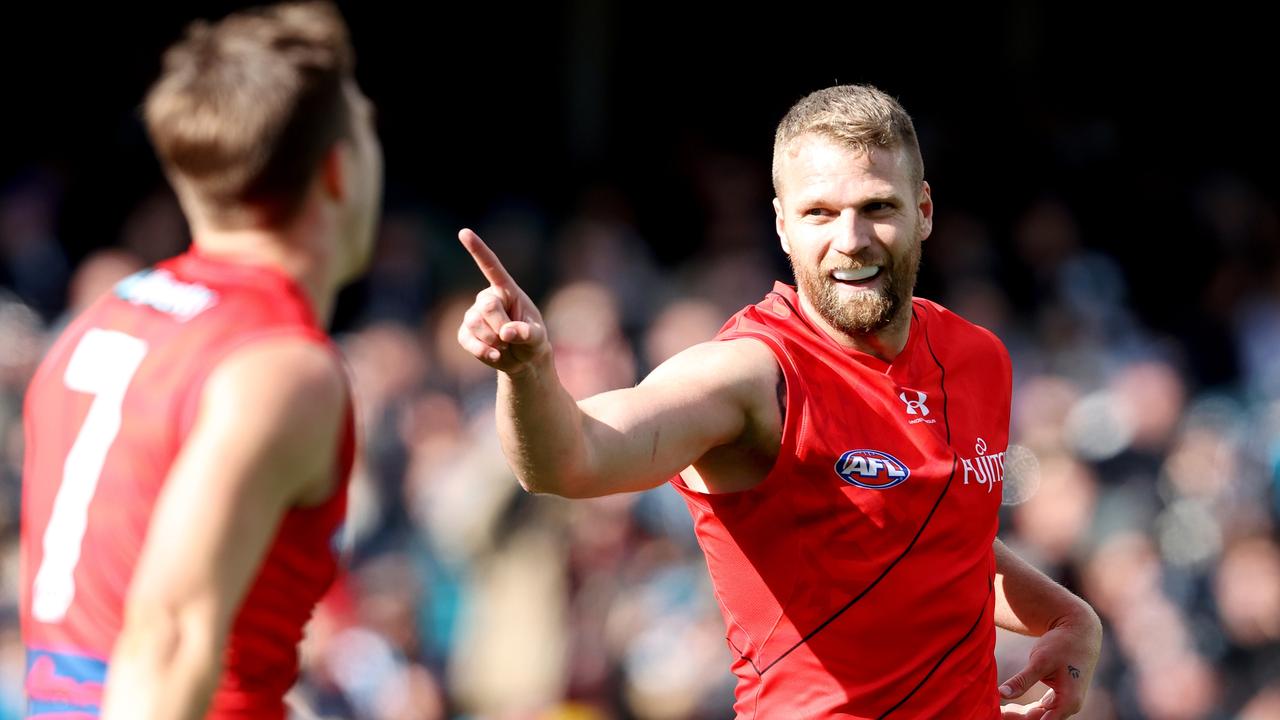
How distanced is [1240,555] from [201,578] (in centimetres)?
708

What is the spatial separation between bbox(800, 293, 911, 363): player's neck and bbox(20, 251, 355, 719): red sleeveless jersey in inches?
60.8

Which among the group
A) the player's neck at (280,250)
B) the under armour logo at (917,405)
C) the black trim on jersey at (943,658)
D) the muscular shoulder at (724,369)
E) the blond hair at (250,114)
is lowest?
the black trim on jersey at (943,658)

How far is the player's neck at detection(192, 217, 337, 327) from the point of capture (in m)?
2.87

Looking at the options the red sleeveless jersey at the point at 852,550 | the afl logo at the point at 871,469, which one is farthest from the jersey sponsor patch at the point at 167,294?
the afl logo at the point at 871,469

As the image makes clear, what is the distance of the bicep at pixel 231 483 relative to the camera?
248cm

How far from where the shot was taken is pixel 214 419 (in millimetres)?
2539

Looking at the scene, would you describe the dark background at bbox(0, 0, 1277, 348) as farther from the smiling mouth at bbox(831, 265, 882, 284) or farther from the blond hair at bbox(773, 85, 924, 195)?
the smiling mouth at bbox(831, 265, 882, 284)

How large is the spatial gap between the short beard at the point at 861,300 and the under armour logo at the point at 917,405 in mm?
184

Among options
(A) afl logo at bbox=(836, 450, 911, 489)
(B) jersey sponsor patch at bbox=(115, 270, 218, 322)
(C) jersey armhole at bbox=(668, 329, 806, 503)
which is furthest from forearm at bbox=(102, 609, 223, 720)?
(A) afl logo at bbox=(836, 450, 911, 489)

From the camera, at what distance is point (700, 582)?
8461 millimetres

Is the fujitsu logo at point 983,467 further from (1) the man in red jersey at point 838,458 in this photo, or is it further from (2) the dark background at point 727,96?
(2) the dark background at point 727,96

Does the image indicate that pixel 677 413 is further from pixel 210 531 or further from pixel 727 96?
pixel 727 96

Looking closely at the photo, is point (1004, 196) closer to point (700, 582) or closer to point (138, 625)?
point (700, 582)

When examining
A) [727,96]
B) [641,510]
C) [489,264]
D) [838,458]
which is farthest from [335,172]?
[727,96]
